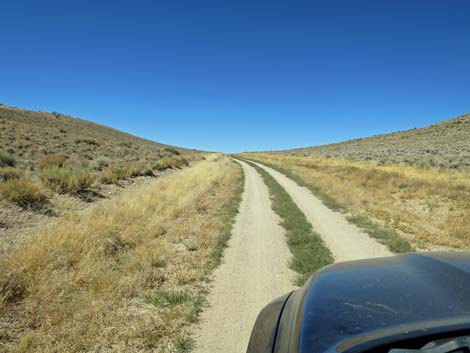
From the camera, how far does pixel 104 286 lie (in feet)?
14.1

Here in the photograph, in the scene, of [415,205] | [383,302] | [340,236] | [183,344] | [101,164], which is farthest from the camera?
[101,164]

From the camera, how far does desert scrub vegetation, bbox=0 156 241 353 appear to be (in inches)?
130

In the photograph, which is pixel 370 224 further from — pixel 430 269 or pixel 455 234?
pixel 430 269

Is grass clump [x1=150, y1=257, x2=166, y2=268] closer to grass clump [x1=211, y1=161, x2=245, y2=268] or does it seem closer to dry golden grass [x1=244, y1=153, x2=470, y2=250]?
grass clump [x1=211, y1=161, x2=245, y2=268]

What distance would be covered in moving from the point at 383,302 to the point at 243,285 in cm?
346

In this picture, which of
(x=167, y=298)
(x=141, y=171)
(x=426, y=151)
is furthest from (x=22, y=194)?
(x=426, y=151)

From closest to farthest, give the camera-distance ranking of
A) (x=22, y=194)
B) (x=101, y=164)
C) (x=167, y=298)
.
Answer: (x=167, y=298) → (x=22, y=194) → (x=101, y=164)

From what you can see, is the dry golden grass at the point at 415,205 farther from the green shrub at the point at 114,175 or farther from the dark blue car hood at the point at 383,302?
the green shrub at the point at 114,175

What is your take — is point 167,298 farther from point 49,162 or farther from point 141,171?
point 141,171

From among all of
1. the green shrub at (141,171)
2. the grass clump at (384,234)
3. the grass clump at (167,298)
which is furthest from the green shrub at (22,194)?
the grass clump at (384,234)

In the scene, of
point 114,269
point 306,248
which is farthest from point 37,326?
point 306,248

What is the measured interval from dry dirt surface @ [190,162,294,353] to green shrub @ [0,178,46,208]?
6.70 meters

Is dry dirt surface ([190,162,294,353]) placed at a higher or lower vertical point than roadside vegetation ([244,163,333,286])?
lower

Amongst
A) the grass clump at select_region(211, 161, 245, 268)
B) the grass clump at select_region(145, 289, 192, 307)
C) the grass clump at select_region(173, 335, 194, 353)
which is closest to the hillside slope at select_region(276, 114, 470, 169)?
the grass clump at select_region(211, 161, 245, 268)
